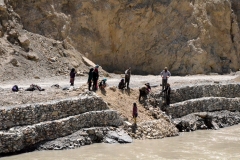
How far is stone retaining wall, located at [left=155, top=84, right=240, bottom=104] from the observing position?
21031 millimetres

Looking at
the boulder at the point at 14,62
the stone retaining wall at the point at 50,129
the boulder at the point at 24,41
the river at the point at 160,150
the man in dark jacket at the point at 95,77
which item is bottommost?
the river at the point at 160,150

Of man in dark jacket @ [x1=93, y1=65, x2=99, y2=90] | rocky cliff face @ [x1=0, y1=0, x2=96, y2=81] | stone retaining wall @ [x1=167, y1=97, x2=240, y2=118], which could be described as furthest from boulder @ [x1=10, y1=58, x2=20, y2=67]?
stone retaining wall @ [x1=167, y1=97, x2=240, y2=118]

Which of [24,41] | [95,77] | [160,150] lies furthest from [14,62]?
[160,150]

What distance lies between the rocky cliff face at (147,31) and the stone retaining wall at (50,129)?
13.0 metres

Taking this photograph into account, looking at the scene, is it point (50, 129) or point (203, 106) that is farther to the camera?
point (203, 106)

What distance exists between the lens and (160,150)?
14953 millimetres

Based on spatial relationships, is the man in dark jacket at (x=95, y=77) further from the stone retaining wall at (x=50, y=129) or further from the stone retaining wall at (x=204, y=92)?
the stone retaining wall at (x=204, y=92)

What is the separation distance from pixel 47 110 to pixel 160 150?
4333mm

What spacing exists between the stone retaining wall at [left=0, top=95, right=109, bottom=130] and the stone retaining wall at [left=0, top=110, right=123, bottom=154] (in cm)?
30

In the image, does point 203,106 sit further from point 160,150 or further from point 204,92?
point 160,150

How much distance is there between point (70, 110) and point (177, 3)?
22.0 m

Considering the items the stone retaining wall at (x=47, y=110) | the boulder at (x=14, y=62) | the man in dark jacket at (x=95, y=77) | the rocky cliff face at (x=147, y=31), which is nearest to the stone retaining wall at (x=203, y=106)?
the man in dark jacket at (x=95, y=77)

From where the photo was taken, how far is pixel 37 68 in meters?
24.7

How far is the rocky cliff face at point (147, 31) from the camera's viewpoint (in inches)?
1162
